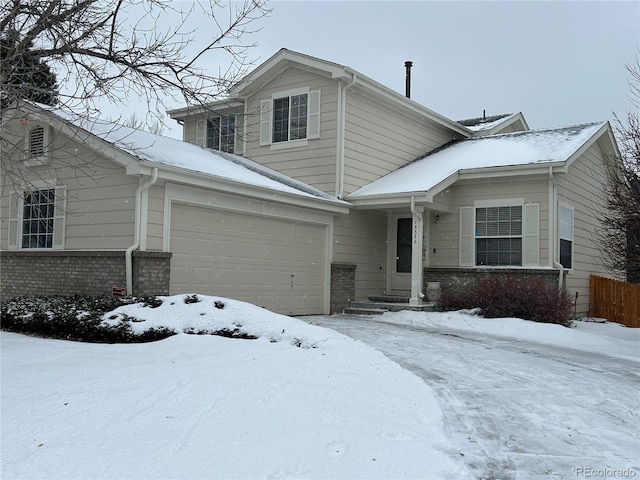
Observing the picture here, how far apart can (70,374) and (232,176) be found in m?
6.66

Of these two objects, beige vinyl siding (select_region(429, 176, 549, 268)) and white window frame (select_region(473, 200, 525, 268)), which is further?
white window frame (select_region(473, 200, 525, 268))

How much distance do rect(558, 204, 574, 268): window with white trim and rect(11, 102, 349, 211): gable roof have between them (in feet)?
17.3

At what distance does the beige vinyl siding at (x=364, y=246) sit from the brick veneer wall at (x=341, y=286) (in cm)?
23

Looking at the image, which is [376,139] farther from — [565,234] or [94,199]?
[94,199]

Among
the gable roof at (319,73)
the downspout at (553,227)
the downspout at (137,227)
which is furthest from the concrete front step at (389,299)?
the downspout at (137,227)

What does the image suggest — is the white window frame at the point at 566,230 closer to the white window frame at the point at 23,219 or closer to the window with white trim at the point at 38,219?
the white window frame at the point at 23,219

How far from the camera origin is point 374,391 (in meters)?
5.76

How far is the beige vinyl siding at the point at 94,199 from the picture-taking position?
418 inches

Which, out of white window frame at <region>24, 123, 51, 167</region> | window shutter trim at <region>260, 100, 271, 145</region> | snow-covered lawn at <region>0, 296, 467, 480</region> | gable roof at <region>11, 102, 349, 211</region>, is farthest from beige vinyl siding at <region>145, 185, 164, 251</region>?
window shutter trim at <region>260, 100, 271, 145</region>

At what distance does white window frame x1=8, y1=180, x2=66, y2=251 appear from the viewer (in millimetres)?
11938

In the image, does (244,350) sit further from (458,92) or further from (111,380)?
(458,92)

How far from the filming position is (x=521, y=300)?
40.9 ft

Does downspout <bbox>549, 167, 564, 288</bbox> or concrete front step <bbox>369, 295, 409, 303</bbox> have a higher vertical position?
downspout <bbox>549, 167, 564, 288</bbox>

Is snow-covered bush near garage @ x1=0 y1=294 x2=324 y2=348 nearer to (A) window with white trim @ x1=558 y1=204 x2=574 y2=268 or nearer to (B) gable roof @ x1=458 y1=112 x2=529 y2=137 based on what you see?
(A) window with white trim @ x1=558 y1=204 x2=574 y2=268
